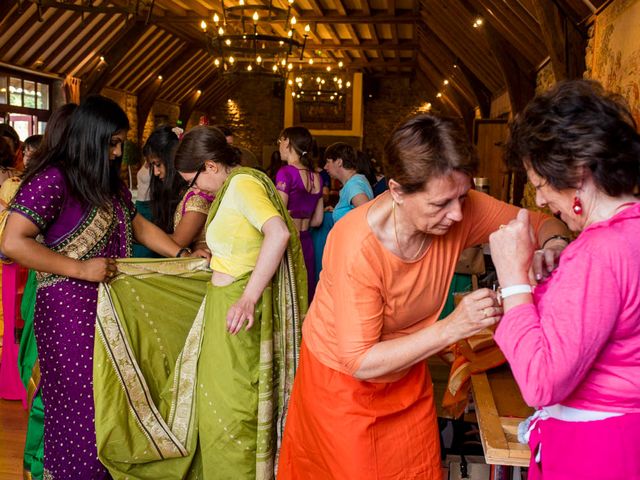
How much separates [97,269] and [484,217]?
1.43m

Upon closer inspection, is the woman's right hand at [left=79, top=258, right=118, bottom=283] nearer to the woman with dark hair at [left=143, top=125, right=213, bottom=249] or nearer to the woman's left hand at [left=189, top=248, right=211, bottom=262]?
the woman's left hand at [left=189, top=248, right=211, bottom=262]

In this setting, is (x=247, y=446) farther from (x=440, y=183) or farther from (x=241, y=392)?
(x=440, y=183)

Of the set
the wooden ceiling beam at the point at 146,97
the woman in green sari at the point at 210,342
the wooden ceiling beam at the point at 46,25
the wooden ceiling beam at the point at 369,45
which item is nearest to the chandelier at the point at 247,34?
the woman in green sari at the point at 210,342

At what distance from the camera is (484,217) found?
1951 millimetres

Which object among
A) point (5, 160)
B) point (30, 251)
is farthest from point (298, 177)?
point (30, 251)

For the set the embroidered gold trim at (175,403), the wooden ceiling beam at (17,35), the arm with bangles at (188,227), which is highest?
the wooden ceiling beam at (17,35)

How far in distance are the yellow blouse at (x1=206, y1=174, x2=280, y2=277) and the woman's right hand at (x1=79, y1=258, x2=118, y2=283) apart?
0.40 metres

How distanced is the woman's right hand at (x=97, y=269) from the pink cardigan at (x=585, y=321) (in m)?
1.72

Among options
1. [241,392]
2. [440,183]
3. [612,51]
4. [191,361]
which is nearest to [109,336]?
[191,361]

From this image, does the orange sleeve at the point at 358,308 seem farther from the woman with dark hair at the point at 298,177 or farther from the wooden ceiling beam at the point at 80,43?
the wooden ceiling beam at the point at 80,43

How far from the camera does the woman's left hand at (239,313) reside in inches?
97.7

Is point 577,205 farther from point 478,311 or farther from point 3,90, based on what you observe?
point 3,90

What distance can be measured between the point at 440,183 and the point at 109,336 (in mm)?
1608

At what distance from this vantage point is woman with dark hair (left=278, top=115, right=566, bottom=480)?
5.07 feet
